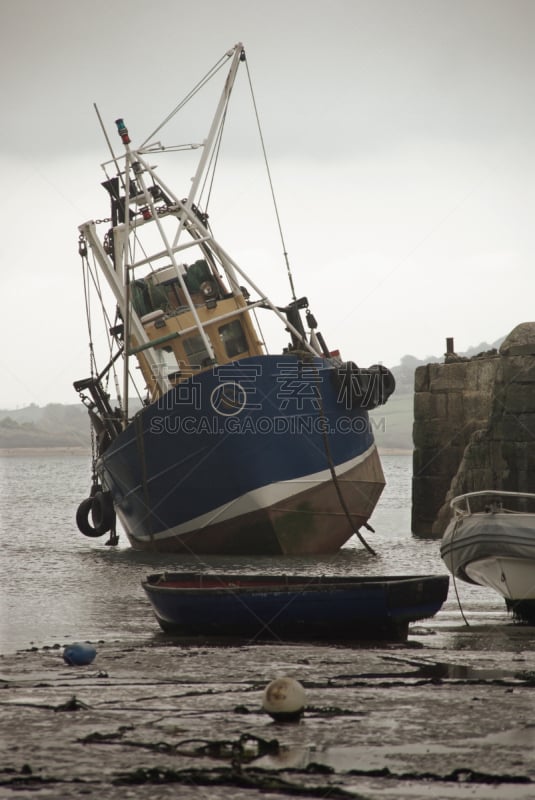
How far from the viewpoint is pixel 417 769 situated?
A: 4.92 m

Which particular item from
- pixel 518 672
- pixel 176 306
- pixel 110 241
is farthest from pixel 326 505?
pixel 518 672

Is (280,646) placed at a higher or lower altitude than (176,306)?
lower

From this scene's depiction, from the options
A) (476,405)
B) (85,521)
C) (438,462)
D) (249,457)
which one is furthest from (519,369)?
(85,521)

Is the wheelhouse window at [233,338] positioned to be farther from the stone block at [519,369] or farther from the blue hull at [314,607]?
the blue hull at [314,607]

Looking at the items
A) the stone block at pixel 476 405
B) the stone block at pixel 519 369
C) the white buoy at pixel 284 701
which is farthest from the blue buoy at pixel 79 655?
the stone block at pixel 476 405

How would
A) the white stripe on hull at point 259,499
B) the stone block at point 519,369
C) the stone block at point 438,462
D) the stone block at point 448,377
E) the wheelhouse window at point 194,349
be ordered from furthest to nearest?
1. the stone block at point 448,377
2. the stone block at point 438,462
3. the wheelhouse window at point 194,349
4. the white stripe on hull at point 259,499
5. the stone block at point 519,369

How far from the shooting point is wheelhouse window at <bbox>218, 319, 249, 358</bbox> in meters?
20.0

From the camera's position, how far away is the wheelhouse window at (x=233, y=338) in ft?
65.8

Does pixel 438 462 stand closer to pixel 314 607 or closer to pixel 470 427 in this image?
pixel 470 427

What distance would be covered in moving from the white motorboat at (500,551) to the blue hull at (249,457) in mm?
5987

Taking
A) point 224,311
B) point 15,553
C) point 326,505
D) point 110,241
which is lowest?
point 15,553

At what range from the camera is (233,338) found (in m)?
20.1

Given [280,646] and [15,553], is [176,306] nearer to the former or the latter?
[15,553]

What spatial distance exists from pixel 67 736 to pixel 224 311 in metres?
15.1
